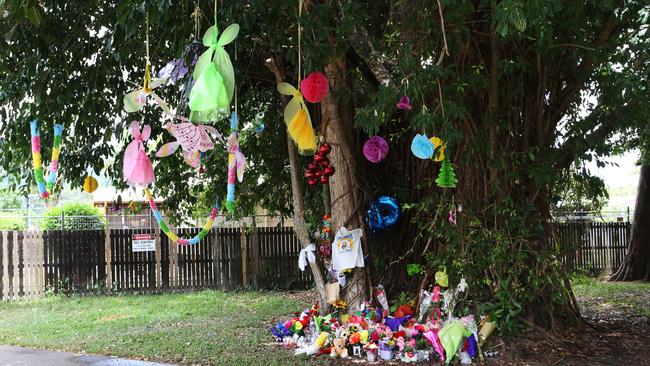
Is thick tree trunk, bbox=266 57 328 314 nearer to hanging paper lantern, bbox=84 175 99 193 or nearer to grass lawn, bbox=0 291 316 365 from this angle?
grass lawn, bbox=0 291 316 365

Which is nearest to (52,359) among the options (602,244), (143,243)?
(143,243)

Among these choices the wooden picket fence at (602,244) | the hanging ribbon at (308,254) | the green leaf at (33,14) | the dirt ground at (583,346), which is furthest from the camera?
the wooden picket fence at (602,244)

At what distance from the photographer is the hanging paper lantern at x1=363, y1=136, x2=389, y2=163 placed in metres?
7.84

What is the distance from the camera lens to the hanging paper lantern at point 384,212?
25.8ft

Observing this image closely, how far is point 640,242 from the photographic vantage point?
14.8 metres

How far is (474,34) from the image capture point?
6.93 metres

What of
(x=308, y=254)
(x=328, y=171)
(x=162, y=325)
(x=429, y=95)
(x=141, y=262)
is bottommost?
(x=162, y=325)

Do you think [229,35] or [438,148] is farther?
[438,148]

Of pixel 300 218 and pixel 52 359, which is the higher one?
pixel 300 218

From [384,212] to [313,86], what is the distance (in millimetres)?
2273

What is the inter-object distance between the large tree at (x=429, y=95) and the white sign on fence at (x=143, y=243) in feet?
17.7

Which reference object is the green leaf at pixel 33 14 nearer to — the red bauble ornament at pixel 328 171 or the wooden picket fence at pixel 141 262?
the red bauble ornament at pixel 328 171

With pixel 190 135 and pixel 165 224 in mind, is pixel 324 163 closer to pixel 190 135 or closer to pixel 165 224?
pixel 190 135

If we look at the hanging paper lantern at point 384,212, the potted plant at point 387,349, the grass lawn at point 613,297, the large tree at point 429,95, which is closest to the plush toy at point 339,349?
the potted plant at point 387,349
